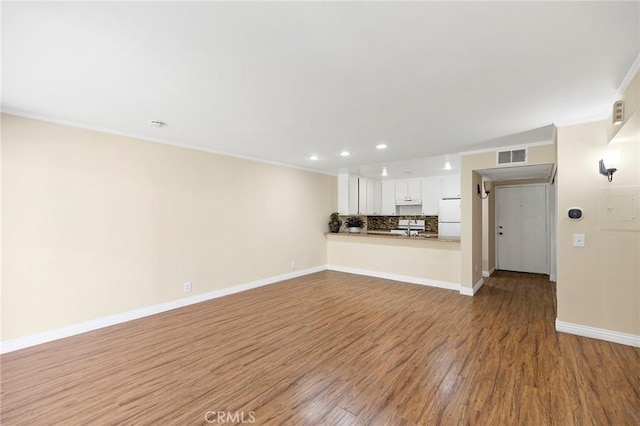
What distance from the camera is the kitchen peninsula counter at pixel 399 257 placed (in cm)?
503

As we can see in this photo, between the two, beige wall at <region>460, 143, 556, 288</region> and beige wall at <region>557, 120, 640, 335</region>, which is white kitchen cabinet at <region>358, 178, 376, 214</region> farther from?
beige wall at <region>557, 120, 640, 335</region>

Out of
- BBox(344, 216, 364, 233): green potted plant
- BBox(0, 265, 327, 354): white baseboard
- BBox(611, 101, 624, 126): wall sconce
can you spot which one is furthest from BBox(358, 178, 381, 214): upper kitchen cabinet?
BBox(611, 101, 624, 126): wall sconce

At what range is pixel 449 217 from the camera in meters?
6.50

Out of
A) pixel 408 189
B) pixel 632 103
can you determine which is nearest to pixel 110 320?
pixel 632 103

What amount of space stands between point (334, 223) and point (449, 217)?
274 centimetres

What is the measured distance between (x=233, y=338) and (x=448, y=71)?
3282mm

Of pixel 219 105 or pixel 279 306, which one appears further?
pixel 279 306

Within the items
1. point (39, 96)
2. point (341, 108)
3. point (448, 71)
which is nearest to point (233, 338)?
point (341, 108)

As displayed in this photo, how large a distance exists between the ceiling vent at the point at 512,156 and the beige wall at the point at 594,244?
2.97ft

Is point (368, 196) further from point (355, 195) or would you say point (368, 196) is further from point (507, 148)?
point (507, 148)

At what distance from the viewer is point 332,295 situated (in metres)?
4.66

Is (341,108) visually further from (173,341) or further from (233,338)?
(173,341)

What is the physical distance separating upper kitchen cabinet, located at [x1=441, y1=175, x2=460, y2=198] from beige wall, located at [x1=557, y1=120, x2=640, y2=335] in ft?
11.6

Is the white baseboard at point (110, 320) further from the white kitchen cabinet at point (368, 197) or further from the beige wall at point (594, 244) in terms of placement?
the beige wall at point (594, 244)
